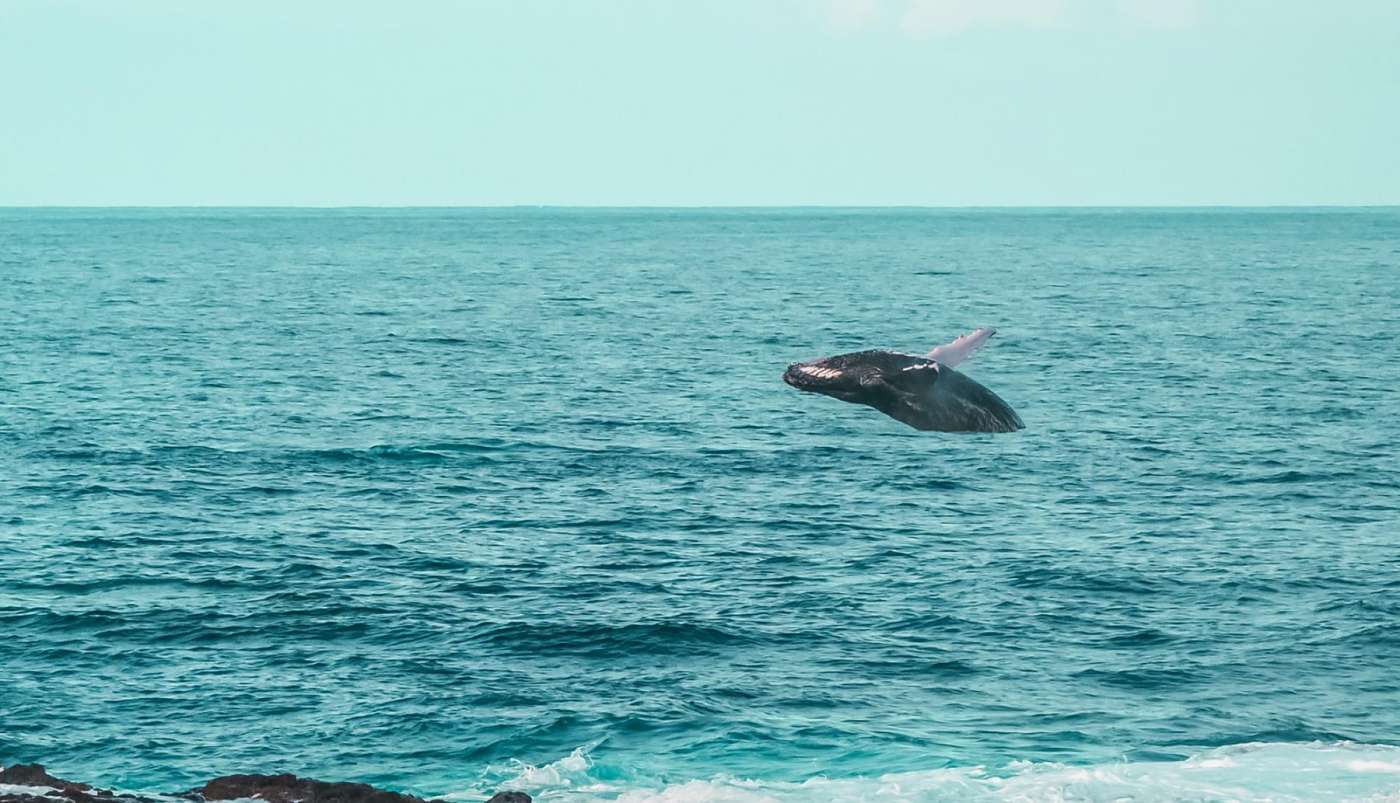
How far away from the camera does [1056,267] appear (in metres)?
195

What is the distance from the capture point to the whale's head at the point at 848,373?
31.0 meters

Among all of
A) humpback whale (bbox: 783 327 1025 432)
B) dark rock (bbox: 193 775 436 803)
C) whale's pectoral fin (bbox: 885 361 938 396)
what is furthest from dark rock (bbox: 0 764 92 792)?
whale's pectoral fin (bbox: 885 361 938 396)

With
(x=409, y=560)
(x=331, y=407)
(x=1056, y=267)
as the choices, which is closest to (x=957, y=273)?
(x=1056, y=267)

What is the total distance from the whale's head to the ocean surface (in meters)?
5.57

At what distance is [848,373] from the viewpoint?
103ft

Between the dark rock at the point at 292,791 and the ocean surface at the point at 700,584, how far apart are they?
3406 mm

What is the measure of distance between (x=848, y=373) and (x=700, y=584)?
9746 mm

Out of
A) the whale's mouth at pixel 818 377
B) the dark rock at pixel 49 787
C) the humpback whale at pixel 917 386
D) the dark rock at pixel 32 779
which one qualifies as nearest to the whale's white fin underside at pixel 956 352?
the humpback whale at pixel 917 386

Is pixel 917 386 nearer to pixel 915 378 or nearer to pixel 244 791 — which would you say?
pixel 915 378

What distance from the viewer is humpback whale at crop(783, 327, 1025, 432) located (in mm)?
30484

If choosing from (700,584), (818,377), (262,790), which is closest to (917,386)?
(818,377)

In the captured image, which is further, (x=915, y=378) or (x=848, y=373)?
(x=848, y=373)

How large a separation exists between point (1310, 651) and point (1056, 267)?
16413 centimetres

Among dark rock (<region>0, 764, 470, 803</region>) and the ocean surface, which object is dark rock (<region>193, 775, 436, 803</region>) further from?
the ocean surface
